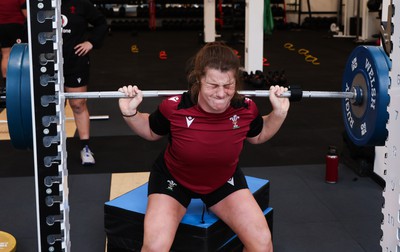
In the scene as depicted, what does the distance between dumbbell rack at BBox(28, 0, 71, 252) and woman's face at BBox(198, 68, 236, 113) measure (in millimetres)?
443

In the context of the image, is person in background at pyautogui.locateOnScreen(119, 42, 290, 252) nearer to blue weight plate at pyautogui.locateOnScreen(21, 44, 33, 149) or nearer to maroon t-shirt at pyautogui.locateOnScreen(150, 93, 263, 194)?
maroon t-shirt at pyautogui.locateOnScreen(150, 93, 263, 194)

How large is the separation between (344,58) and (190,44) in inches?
110

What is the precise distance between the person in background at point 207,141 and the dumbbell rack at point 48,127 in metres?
0.29

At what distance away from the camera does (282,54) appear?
8.51m

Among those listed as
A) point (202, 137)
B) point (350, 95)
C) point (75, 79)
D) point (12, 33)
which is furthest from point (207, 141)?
point (12, 33)

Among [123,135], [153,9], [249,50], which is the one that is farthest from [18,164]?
[153,9]

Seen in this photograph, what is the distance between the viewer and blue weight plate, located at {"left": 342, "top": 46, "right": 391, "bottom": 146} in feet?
5.91

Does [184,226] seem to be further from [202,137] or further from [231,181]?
[202,137]

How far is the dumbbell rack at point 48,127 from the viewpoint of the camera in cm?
155

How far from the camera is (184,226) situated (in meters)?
2.05

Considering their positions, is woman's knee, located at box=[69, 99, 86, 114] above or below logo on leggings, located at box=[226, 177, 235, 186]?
above

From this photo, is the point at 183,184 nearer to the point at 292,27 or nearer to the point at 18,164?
the point at 18,164

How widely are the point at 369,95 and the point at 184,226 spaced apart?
0.77 meters

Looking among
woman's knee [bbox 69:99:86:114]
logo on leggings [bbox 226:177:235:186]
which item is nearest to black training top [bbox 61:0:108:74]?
woman's knee [bbox 69:99:86:114]
